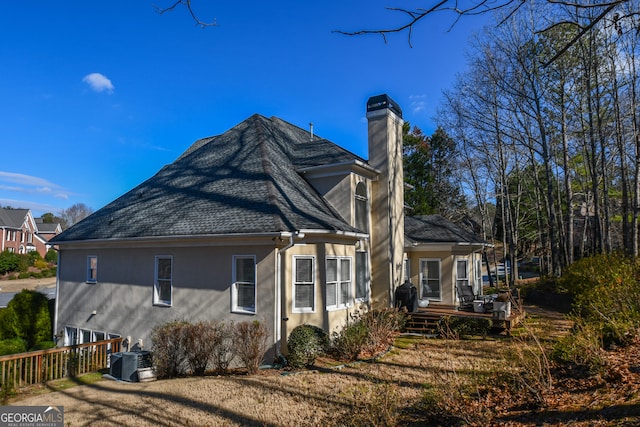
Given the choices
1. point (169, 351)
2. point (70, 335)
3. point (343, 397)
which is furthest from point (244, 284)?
point (70, 335)

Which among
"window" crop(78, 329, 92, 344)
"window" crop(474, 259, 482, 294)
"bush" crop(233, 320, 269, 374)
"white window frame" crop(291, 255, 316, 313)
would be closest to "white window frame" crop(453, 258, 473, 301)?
"window" crop(474, 259, 482, 294)

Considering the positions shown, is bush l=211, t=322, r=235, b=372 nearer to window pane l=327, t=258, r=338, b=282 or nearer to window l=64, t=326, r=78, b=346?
window pane l=327, t=258, r=338, b=282

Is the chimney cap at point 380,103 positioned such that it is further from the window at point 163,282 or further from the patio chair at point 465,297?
the window at point 163,282

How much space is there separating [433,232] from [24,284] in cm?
4190

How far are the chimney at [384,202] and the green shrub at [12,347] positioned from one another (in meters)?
12.5

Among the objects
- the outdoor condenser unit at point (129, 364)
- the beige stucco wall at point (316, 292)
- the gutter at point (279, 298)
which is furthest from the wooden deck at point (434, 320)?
the outdoor condenser unit at point (129, 364)

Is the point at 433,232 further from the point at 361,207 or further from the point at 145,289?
the point at 145,289

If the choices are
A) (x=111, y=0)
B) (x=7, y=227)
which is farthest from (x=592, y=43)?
(x=7, y=227)

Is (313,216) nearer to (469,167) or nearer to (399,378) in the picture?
(399,378)

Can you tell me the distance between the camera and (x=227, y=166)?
14516mm

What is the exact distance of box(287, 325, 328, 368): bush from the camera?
9336 mm

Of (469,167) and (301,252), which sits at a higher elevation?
(469,167)

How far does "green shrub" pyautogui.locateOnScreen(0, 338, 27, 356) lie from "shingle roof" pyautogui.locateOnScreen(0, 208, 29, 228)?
4826cm

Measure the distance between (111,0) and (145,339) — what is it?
33.9 ft
